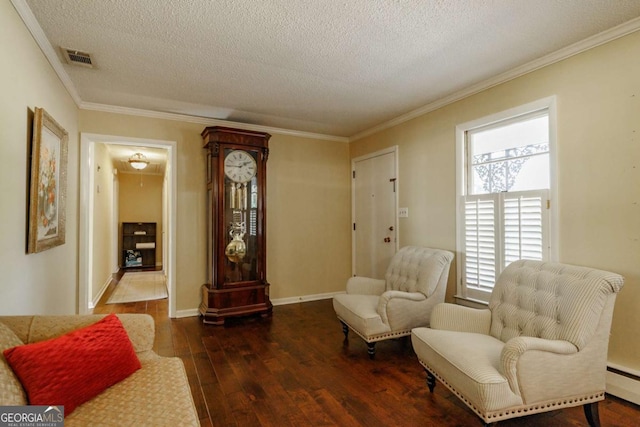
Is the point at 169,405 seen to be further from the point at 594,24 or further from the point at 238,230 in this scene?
the point at 594,24

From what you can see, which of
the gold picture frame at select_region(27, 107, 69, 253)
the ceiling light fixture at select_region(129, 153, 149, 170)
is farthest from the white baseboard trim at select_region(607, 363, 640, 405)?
the ceiling light fixture at select_region(129, 153, 149, 170)

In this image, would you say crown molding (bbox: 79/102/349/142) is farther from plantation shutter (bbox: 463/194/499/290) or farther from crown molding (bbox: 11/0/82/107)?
plantation shutter (bbox: 463/194/499/290)

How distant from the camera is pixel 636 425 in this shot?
1854mm

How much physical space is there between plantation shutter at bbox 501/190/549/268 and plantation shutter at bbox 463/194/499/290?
11cm

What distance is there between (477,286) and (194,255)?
3.21m

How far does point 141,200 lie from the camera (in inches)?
335

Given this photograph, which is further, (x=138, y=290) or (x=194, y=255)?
(x=138, y=290)

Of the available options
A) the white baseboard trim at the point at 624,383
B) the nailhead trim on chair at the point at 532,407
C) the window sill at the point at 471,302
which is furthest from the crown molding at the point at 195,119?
the white baseboard trim at the point at 624,383

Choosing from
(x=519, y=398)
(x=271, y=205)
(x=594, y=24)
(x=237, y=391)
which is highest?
(x=594, y=24)

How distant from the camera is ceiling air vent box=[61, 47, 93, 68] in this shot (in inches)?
97.4

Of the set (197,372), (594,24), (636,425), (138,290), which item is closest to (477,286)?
(636,425)

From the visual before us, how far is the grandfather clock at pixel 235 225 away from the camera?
3.79 metres

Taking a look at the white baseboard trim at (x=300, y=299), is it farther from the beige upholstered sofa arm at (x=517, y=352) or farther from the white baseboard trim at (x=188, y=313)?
the beige upholstered sofa arm at (x=517, y=352)

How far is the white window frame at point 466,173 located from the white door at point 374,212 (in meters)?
0.97
